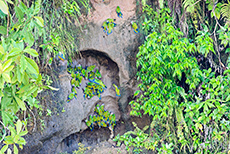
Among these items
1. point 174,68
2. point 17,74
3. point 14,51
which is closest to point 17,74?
point 17,74

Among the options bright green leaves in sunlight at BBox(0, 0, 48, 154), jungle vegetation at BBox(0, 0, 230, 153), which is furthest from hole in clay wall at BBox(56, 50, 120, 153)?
bright green leaves in sunlight at BBox(0, 0, 48, 154)

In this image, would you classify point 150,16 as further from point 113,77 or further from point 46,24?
point 46,24

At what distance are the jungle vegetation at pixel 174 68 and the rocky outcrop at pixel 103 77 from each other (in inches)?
7.3

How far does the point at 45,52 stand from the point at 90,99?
3.70ft

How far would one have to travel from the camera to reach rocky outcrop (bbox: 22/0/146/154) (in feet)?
10.9

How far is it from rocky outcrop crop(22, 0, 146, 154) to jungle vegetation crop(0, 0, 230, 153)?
0.18 m

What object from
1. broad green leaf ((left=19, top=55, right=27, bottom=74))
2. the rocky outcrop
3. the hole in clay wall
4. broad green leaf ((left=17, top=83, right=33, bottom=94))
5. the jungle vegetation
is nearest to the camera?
broad green leaf ((left=19, top=55, right=27, bottom=74))

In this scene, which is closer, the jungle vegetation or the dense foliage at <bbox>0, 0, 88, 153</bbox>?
the dense foliage at <bbox>0, 0, 88, 153</bbox>

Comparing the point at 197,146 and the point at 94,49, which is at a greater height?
the point at 94,49

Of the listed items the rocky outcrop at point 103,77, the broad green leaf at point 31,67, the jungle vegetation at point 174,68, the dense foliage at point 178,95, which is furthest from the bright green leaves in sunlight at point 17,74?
the dense foliage at point 178,95

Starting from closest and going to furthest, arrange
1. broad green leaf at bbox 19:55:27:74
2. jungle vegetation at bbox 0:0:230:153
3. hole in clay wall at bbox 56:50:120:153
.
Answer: broad green leaf at bbox 19:55:27:74 → jungle vegetation at bbox 0:0:230:153 → hole in clay wall at bbox 56:50:120:153

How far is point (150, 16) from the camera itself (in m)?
3.69

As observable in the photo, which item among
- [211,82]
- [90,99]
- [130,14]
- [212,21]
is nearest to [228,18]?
[212,21]

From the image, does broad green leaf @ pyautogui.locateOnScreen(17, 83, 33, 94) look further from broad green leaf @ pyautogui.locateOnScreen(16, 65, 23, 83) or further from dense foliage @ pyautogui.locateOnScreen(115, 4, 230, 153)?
dense foliage @ pyautogui.locateOnScreen(115, 4, 230, 153)
